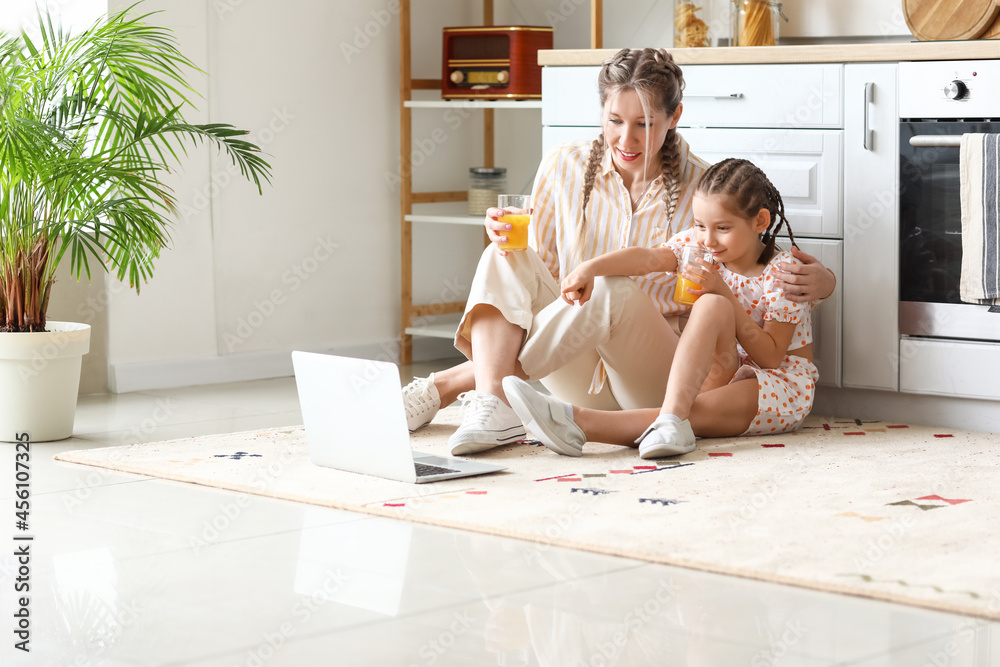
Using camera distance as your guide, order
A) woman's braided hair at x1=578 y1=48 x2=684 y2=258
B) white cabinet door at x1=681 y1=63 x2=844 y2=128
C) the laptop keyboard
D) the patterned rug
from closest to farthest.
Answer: the patterned rug
the laptop keyboard
woman's braided hair at x1=578 y1=48 x2=684 y2=258
white cabinet door at x1=681 y1=63 x2=844 y2=128

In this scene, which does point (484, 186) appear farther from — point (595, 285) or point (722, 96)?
point (595, 285)

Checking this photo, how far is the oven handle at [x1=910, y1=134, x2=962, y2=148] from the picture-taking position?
9.57 feet

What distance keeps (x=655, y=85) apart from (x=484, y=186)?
63.5 inches

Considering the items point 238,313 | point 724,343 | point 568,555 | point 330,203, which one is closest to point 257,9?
point 330,203

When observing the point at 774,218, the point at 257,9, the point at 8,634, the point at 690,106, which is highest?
the point at 257,9

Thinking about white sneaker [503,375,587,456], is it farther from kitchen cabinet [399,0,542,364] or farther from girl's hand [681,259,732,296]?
kitchen cabinet [399,0,542,364]

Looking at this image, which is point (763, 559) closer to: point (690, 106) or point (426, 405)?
point (426, 405)

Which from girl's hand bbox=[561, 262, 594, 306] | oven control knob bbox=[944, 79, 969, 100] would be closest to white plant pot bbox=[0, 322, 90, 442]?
girl's hand bbox=[561, 262, 594, 306]

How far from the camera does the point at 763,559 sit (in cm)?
182

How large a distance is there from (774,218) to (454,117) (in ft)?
6.05

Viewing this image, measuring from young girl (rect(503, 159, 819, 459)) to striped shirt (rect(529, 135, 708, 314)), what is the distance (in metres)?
0.07

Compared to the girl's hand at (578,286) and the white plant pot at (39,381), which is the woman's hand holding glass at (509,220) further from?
the white plant pot at (39,381)

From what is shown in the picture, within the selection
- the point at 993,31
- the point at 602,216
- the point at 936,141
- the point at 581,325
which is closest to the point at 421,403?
the point at 581,325

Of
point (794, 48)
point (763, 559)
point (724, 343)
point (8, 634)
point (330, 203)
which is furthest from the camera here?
point (330, 203)
